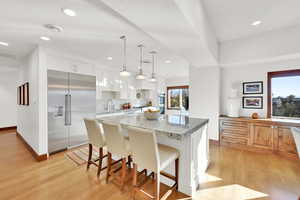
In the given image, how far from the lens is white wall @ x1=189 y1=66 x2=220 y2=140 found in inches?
146

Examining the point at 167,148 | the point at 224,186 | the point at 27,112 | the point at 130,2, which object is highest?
the point at 130,2

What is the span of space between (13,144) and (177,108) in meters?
6.65

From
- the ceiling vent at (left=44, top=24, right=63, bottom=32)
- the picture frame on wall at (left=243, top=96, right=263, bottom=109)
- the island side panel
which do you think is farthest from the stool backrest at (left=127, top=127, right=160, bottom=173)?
the picture frame on wall at (left=243, top=96, right=263, bottom=109)

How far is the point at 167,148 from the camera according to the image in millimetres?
1936

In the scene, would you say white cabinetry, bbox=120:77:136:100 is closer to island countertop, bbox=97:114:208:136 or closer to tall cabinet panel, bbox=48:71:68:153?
tall cabinet panel, bbox=48:71:68:153

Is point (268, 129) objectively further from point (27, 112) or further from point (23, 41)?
point (27, 112)

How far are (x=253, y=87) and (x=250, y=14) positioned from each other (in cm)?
201

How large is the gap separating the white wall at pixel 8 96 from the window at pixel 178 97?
7152 mm

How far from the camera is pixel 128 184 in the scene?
2.13m

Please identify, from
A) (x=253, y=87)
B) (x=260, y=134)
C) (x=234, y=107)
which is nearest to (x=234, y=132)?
(x=260, y=134)

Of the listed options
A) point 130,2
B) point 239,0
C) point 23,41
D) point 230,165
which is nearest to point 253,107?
point 230,165

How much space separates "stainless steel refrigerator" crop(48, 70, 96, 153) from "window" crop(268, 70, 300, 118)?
16.1 feet

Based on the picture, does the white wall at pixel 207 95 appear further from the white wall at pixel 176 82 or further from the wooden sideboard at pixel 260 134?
the white wall at pixel 176 82

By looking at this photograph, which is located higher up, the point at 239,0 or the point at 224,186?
the point at 239,0
